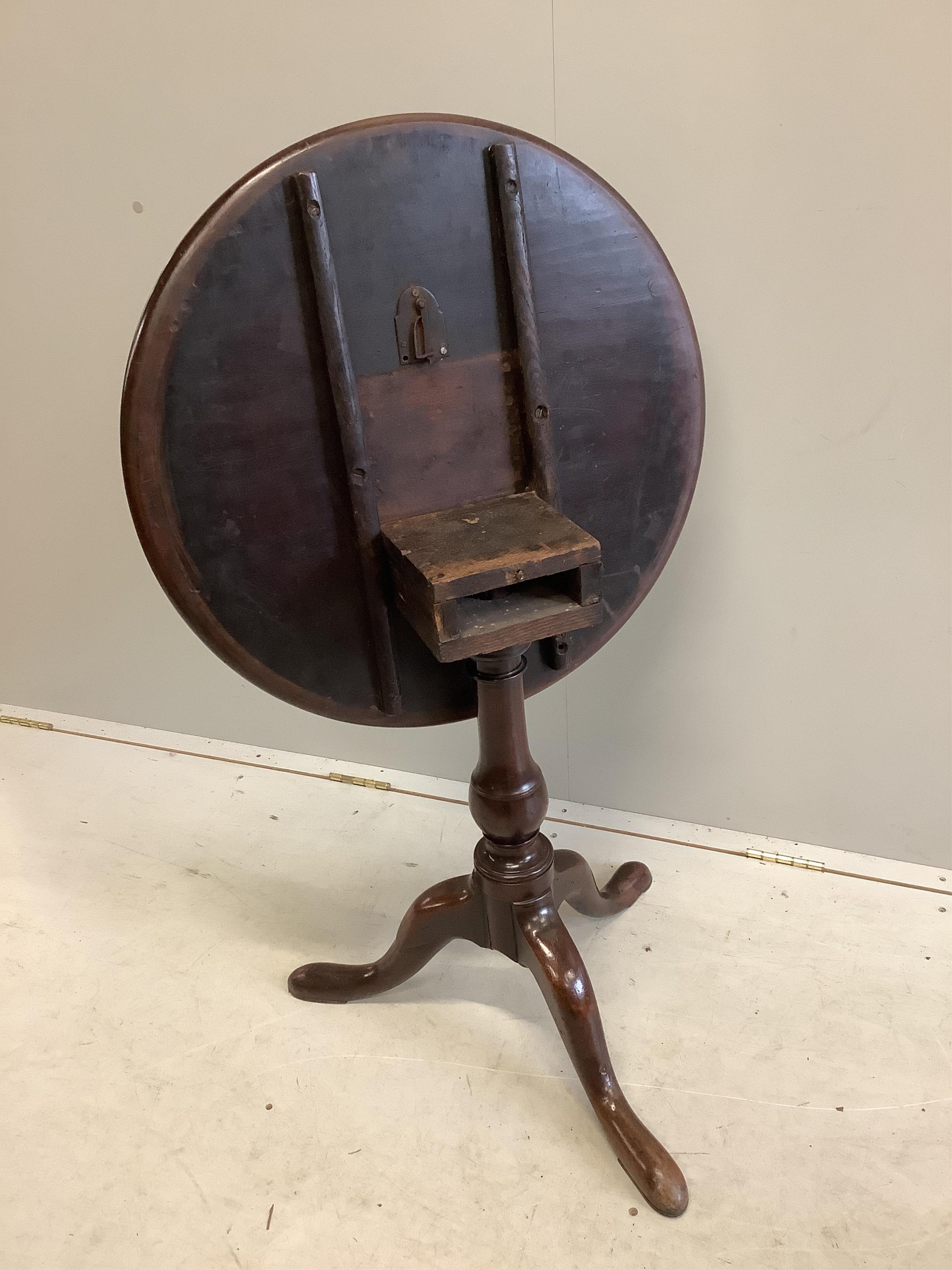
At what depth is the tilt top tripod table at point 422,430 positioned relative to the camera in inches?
41.9

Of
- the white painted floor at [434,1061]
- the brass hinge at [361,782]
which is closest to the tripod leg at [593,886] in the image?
the white painted floor at [434,1061]

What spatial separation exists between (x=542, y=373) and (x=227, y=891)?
4.01 feet

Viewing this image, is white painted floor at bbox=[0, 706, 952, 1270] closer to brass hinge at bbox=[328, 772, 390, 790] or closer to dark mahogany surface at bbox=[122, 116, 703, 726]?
brass hinge at bbox=[328, 772, 390, 790]

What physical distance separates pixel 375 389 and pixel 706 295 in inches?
25.1

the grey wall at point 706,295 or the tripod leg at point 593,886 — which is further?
the tripod leg at point 593,886

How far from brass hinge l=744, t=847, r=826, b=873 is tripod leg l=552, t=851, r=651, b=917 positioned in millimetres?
213

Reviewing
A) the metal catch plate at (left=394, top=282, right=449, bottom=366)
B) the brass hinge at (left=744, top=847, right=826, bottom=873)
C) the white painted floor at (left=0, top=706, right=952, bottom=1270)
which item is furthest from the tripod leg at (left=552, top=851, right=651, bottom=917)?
the metal catch plate at (left=394, top=282, right=449, bottom=366)

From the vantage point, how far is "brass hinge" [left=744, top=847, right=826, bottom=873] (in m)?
1.81

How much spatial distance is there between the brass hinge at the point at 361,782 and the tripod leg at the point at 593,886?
535 mm

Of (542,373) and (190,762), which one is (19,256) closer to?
(190,762)

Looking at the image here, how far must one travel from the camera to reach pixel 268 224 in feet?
3.44

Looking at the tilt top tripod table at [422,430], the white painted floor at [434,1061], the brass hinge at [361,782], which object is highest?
the tilt top tripod table at [422,430]

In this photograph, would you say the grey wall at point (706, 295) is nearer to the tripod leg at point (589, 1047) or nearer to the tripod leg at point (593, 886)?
the tripod leg at point (593, 886)

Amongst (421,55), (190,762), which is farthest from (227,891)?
(421,55)
